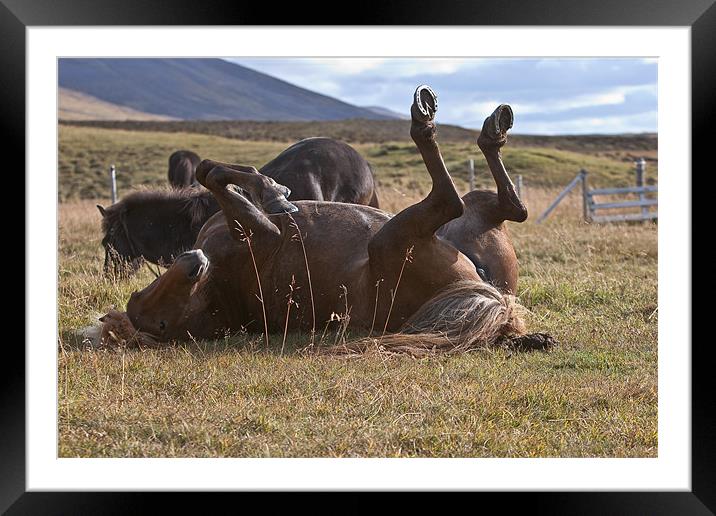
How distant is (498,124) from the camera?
6.54 meters

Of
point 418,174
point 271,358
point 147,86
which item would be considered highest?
point 147,86

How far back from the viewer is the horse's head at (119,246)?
836 centimetres

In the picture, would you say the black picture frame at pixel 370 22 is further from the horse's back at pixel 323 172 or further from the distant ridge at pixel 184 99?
the distant ridge at pixel 184 99

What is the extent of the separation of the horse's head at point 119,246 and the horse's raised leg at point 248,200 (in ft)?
7.41

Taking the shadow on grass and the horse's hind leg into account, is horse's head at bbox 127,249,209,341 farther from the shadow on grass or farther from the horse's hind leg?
the horse's hind leg

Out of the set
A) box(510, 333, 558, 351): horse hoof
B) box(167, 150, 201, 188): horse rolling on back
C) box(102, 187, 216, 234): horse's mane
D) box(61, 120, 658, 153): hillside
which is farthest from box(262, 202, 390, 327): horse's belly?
box(61, 120, 658, 153): hillside

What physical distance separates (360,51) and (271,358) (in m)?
2.35

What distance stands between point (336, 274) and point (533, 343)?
1.55m

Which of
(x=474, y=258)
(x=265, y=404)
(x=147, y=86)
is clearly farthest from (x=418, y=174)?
(x=147, y=86)

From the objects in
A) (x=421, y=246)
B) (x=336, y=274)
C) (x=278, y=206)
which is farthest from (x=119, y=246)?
(x=421, y=246)

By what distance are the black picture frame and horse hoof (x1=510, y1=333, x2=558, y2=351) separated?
74.9 inches

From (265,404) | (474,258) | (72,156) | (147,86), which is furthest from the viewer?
(147,86)

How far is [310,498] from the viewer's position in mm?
3773
